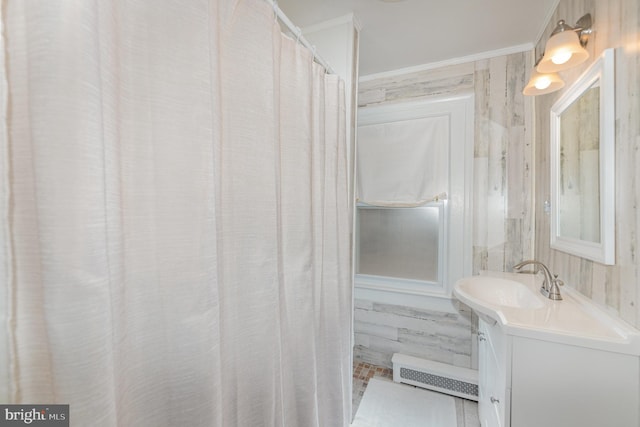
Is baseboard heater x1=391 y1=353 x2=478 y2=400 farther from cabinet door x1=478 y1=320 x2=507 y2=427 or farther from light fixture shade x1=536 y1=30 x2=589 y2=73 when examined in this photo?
light fixture shade x1=536 y1=30 x2=589 y2=73

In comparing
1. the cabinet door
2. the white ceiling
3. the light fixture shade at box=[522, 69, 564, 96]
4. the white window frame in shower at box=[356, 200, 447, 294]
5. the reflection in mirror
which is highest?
the white ceiling

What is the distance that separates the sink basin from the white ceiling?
1.53 metres

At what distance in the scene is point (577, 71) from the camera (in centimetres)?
129

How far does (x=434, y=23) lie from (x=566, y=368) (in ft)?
6.04

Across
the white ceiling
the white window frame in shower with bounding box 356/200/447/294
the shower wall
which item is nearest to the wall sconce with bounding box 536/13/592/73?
the white ceiling

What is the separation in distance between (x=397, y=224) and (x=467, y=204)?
0.53 m

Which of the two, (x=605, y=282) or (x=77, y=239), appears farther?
(x=605, y=282)

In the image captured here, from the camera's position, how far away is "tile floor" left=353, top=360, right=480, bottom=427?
1.76m

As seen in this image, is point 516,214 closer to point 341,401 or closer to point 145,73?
point 341,401

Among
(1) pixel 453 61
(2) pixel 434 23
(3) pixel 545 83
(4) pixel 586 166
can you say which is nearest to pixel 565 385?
(4) pixel 586 166

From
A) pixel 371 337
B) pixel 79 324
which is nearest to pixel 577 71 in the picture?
pixel 79 324

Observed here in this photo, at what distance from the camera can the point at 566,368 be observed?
0.93 m

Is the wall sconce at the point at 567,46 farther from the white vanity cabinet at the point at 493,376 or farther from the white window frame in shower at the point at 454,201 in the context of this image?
the white vanity cabinet at the point at 493,376

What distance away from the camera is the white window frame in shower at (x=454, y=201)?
6.72ft
